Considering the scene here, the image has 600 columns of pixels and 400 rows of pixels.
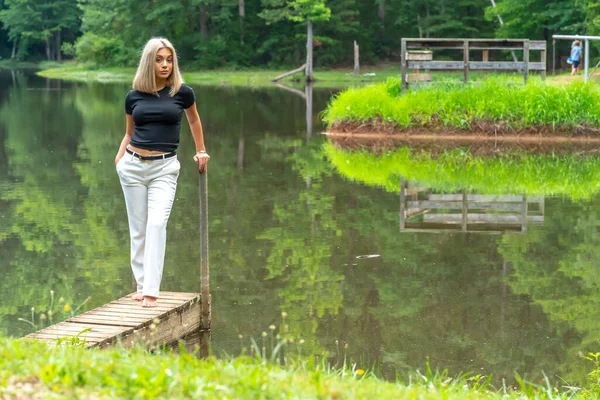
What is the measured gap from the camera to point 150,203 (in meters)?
7.75

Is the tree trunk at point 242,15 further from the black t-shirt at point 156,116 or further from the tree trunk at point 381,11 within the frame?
the black t-shirt at point 156,116

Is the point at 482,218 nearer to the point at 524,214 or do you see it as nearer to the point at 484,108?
the point at 524,214

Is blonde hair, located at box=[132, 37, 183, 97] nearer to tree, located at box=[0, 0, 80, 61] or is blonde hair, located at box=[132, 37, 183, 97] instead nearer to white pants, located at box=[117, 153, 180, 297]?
white pants, located at box=[117, 153, 180, 297]

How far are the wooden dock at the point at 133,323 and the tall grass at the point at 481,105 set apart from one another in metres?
14.1

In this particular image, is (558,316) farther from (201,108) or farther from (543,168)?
(201,108)

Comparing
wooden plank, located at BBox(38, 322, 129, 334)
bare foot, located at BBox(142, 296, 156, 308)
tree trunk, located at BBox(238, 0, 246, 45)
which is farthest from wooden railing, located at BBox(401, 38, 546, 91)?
tree trunk, located at BBox(238, 0, 246, 45)

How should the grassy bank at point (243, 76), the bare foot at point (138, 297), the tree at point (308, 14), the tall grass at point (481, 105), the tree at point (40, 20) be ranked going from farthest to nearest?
the tree at point (40, 20) → the grassy bank at point (243, 76) → the tree at point (308, 14) → the tall grass at point (481, 105) → the bare foot at point (138, 297)

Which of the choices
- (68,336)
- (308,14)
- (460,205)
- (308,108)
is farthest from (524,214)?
(308,14)

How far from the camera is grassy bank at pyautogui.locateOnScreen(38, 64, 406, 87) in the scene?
5356 centimetres

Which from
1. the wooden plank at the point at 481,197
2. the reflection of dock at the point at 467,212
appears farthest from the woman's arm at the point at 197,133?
the wooden plank at the point at 481,197

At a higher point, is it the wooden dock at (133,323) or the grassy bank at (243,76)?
the grassy bank at (243,76)

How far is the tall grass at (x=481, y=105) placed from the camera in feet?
68.5

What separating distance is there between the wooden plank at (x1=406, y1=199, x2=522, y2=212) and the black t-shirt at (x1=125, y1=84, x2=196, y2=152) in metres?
6.72

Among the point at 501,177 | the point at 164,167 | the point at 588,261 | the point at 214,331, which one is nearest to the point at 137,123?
the point at 164,167
